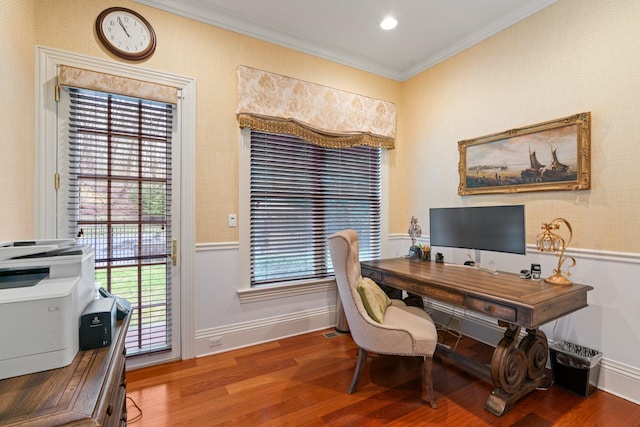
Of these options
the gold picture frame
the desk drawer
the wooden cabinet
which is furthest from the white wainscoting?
the wooden cabinet

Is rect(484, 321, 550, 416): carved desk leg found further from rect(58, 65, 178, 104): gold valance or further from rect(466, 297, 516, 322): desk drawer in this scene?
rect(58, 65, 178, 104): gold valance

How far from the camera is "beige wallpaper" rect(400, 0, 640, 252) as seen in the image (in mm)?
2035

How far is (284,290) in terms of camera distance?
3.01 m

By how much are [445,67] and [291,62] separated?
5.62ft

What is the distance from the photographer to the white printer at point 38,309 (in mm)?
906

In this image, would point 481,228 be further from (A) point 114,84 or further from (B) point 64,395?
(A) point 114,84

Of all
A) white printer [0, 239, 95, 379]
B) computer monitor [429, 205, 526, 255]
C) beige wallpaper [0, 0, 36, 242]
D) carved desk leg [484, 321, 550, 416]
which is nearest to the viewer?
white printer [0, 239, 95, 379]

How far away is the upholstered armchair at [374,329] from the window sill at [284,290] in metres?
1.05

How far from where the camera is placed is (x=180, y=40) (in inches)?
98.7

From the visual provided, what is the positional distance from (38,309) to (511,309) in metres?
2.23

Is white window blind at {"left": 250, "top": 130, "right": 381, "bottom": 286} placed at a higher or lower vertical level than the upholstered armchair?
higher

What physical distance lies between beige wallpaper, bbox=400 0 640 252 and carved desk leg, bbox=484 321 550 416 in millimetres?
891

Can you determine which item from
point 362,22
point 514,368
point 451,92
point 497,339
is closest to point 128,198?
point 362,22

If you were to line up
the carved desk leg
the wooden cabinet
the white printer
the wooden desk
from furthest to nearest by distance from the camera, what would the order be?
the carved desk leg, the wooden desk, the white printer, the wooden cabinet
